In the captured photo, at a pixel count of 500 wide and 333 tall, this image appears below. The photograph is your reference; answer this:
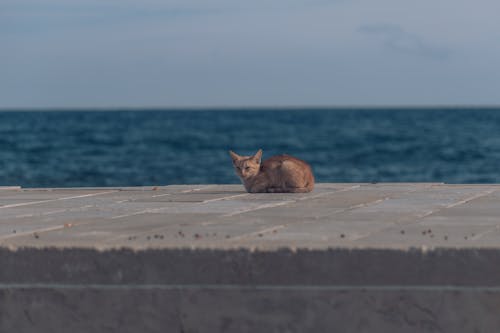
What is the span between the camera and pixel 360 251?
6.07 meters

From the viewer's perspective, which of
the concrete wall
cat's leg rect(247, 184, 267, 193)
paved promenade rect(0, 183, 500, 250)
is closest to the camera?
the concrete wall

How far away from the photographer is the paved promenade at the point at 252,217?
6.56 metres

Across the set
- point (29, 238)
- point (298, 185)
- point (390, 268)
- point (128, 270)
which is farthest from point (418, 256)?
point (298, 185)

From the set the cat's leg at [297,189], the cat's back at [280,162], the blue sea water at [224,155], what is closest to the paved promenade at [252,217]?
the cat's leg at [297,189]

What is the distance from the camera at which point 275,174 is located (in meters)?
11.5

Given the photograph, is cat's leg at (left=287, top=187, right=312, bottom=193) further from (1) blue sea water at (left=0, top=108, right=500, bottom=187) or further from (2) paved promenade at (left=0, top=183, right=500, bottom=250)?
(1) blue sea water at (left=0, top=108, right=500, bottom=187)

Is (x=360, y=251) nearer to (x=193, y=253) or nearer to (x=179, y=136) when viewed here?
(x=193, y=253)

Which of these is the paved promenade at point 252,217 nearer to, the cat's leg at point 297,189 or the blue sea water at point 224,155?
the cat's leg at point 297,189

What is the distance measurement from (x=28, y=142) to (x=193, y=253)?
66.9 m

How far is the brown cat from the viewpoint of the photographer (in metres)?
11.4

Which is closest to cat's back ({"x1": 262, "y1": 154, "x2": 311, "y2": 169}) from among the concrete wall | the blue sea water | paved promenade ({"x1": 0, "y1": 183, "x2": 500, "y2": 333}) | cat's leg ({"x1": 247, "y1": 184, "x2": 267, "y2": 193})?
cat's leg ({"x1": 247, "y1": 184, "x2": 267, "y2": 193})

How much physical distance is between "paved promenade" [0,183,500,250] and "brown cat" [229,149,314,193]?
21 cm

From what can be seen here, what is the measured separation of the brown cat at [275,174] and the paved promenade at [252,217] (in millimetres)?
209

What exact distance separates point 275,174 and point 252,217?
3064 mm
